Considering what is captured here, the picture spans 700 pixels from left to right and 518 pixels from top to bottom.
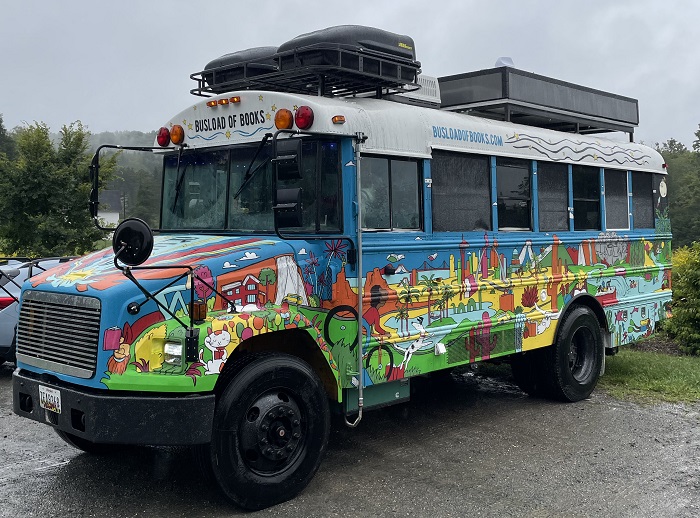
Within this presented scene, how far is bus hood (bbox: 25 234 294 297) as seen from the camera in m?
4.68

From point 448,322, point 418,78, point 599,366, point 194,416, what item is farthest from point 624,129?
point 194,416

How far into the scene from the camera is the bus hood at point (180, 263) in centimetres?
468

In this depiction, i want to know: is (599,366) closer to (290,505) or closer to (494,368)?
(494,368)

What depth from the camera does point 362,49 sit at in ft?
19.1

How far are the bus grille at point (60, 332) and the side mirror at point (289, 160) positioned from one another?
1.42 m

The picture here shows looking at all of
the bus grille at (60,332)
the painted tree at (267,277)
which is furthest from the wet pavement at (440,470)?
the painted tree at (267,277)

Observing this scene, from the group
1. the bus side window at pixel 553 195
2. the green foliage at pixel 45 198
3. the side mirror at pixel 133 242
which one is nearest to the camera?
the side mirror at pixel 133 242

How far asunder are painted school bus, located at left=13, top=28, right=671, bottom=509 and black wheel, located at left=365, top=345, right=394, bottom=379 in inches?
0.6

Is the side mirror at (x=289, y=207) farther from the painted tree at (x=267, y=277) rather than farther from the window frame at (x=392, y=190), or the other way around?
the window frame at (x=392, y=190)

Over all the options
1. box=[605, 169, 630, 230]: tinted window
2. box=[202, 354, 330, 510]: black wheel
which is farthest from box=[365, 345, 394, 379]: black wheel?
box=[605, 169, 630, 230]: tinted window

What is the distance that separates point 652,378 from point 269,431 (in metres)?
5.80

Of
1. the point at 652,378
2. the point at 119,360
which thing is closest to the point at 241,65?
the point at 119,360

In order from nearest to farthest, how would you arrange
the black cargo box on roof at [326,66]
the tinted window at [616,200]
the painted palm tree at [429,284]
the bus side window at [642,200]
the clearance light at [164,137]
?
the black cargo box on roof at [326,66]
the painted palm tree at [429,284]
the clearance light at [164,137]
the tinted window at [616,200]
the bus side window at [642,200]

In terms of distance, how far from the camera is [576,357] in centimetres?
818
